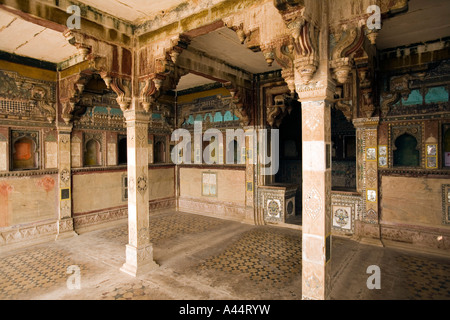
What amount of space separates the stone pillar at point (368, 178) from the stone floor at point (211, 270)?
0.42 meters

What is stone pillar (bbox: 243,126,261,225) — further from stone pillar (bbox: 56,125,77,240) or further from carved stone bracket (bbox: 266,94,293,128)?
stone pillar (bbox: 56,125,77,240)

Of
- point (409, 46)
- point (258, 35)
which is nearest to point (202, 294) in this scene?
point (258, 35)

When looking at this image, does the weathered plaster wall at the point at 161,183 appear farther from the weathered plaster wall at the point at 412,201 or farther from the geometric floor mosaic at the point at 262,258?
the weathered plaster wall at the point at 412,201

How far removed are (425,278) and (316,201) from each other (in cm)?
306

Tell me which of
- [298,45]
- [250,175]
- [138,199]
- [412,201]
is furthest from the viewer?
[250,175]

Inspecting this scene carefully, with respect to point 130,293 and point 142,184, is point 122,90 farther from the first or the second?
point 130,293

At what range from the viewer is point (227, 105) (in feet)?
29.3

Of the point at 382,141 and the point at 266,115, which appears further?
the point at 266,115

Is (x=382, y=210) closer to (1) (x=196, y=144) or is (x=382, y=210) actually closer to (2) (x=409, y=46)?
(2) (x=409, y=46)

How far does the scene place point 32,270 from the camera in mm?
5062

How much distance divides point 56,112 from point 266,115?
224 inches

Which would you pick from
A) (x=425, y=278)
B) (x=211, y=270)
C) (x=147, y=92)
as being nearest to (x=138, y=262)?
(x=211, y=270)

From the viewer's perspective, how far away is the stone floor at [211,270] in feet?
13.5

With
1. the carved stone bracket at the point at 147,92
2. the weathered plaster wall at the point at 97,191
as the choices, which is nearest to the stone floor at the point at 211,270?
the weathered plaster wall at the point at 97,191
